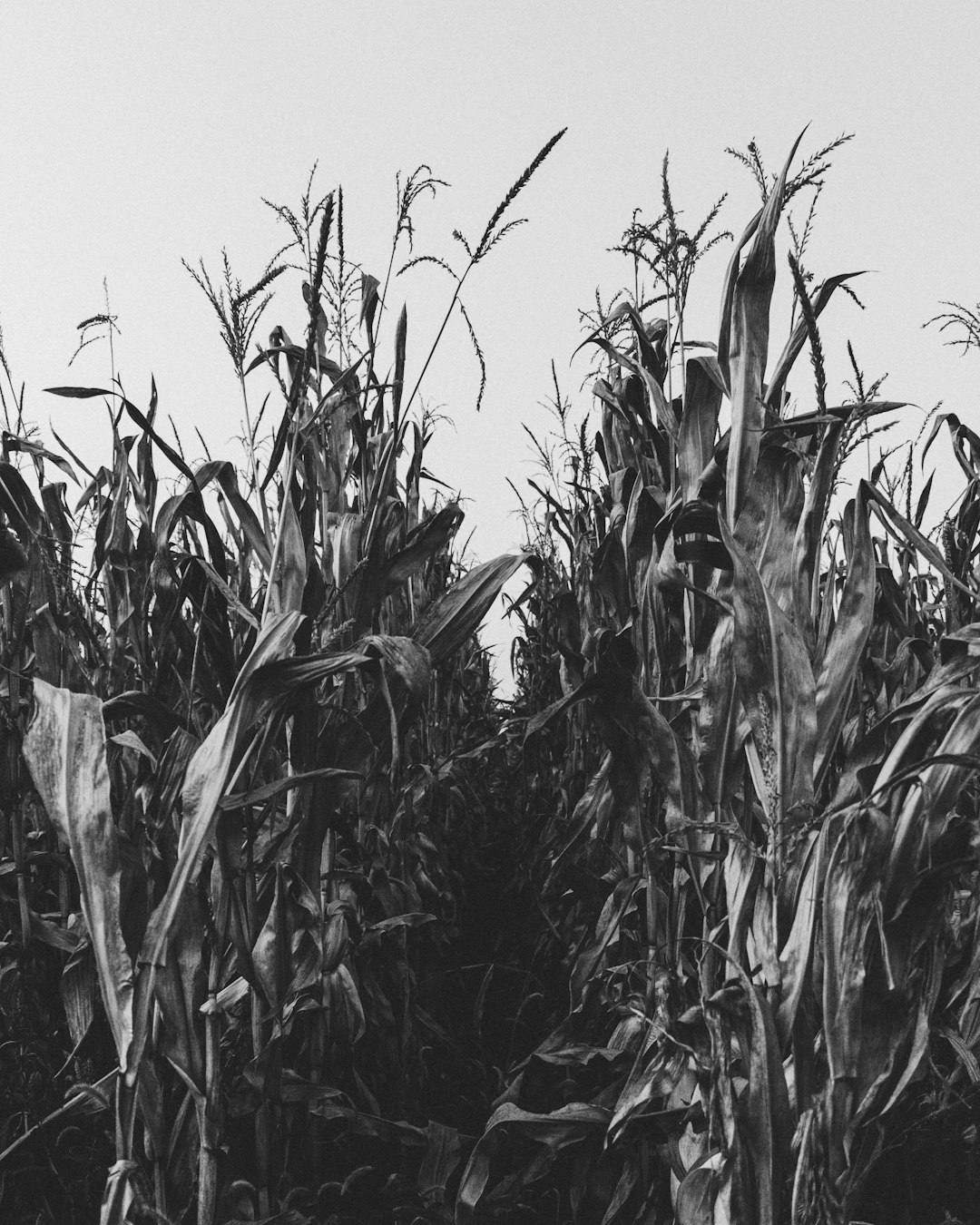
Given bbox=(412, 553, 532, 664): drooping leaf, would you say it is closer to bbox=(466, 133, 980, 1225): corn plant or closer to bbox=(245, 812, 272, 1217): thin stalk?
bbox=(466, 133, 980, 1225): corn plant

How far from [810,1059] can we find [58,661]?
4.28ft

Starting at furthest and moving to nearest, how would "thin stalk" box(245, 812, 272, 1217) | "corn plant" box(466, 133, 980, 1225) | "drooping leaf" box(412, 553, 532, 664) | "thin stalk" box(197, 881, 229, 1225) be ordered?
"drooping leaf" box(412, 553, 532, 664) → "thin stalk" box(245, 812, 272, 1217) → "thin stalk" box(197, 881, 229, 1225) → "corn plant" box(466, 133, 980, 1225)

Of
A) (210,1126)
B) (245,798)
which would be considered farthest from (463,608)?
(210,1126)

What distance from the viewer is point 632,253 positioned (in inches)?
70.0

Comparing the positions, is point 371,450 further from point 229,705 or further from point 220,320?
point 229,705

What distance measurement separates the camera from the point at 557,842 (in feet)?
6.79

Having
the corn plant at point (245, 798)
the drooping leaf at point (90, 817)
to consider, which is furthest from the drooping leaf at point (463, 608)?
the drooping leaf at point (90, 817)

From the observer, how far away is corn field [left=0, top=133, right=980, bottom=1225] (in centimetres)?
99

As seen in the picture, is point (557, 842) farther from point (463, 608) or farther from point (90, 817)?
point (90, 817)

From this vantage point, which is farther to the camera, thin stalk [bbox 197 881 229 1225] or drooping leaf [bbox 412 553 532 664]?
drooping leaf [bbox 412 553 532 664]

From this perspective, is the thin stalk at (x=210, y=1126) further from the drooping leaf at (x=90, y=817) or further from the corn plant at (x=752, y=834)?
the corn plant at (x=752, y=834)

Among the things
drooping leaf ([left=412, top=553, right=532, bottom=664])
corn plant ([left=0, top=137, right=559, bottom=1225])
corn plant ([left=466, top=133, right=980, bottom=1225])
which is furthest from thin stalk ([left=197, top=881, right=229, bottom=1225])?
drooping leaf ([left=412, top=553, right=532, bottom=664])

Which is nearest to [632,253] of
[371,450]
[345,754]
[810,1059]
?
[371,450]

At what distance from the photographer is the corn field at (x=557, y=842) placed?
3.23ft
